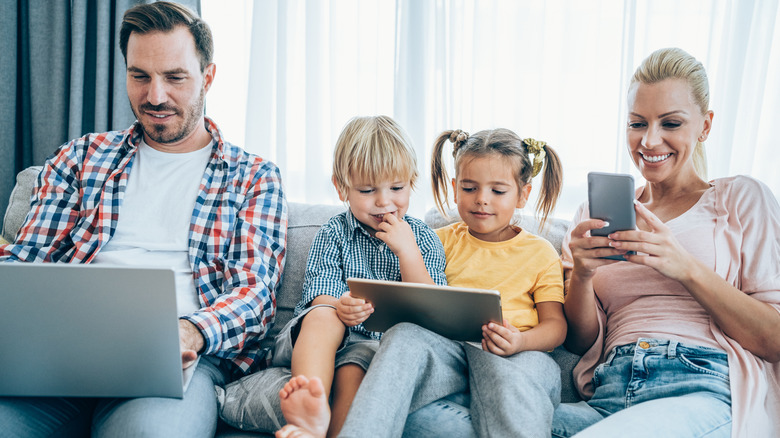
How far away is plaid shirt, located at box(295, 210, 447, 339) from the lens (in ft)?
4.99

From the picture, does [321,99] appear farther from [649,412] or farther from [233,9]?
[649,412]

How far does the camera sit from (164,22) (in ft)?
5.22

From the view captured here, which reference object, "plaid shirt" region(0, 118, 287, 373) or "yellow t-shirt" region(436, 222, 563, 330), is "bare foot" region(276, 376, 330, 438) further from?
"yellow t-shirt" region(436, 222, 563, 330)

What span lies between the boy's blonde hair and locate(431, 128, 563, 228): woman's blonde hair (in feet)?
0.50

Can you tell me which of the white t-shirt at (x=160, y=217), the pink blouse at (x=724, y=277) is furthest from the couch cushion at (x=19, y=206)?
the pink blouse at (x=724, y=277)

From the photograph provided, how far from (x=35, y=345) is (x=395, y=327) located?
27.7 inches

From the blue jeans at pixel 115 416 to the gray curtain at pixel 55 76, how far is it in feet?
4.91

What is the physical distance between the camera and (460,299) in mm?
1159

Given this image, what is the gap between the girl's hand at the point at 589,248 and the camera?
4.16 feet

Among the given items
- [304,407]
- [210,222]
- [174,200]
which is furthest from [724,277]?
[174,200]

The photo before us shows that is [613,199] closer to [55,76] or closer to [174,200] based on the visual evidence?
[174,200]

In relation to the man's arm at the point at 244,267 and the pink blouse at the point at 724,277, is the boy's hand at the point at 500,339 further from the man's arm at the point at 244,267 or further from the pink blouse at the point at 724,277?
the man's arm at the point at 244,267

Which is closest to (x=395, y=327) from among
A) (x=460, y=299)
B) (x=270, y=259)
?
(x=460, y=299)

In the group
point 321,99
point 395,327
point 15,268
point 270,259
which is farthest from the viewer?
point 321,99
